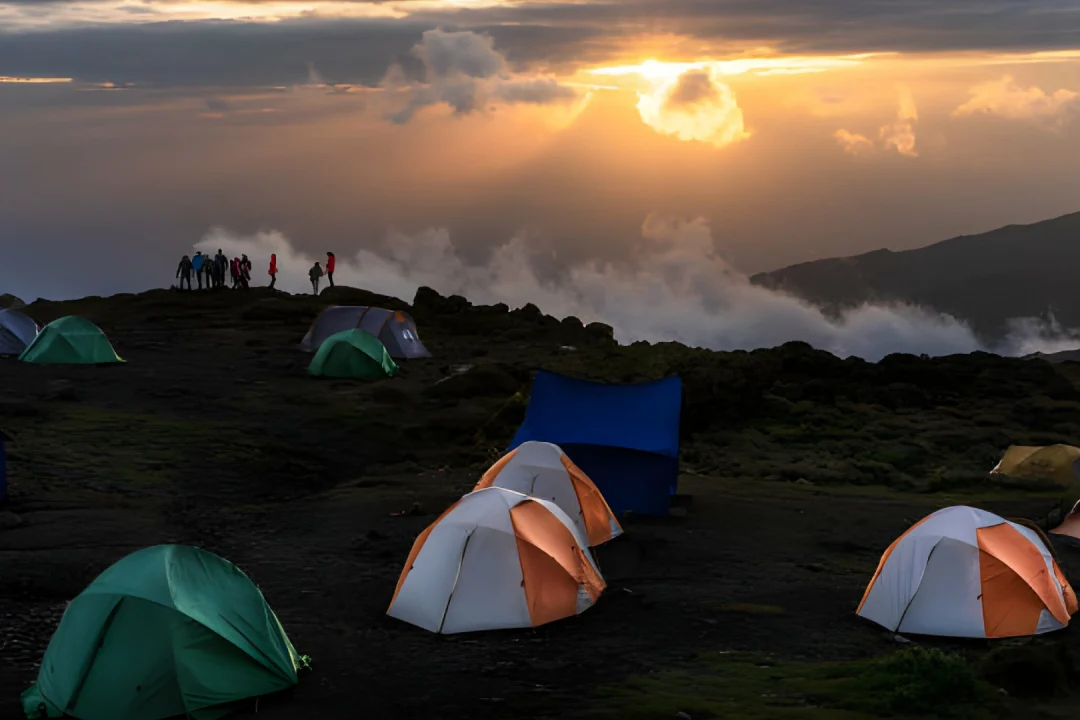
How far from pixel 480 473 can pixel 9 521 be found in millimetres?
11332

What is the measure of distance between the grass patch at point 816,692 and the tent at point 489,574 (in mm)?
2828

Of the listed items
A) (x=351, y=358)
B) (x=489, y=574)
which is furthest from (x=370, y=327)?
(x=489, y=574)

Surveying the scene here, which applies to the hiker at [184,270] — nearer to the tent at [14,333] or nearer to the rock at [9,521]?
the tent at [14,333]

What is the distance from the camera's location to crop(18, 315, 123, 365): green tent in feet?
143

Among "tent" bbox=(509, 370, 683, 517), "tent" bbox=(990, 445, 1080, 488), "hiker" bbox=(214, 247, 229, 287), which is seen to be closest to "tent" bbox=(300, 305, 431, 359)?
"hiker" bbox=(214, 247, 229, 287)

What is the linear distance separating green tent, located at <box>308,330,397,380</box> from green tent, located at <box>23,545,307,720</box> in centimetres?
2869

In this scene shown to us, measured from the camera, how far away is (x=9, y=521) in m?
23.6

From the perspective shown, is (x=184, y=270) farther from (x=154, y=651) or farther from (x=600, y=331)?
(x=154, y=651)

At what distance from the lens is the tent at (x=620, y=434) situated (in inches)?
1027

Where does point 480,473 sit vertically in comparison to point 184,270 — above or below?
below

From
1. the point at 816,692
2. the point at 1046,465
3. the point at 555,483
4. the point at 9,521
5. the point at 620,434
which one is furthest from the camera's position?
the point at 1046,465

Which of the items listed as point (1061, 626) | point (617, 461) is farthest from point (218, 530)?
point (1061, 626)

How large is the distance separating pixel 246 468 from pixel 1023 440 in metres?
27.2

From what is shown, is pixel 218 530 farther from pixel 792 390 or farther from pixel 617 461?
pixel 792 390
